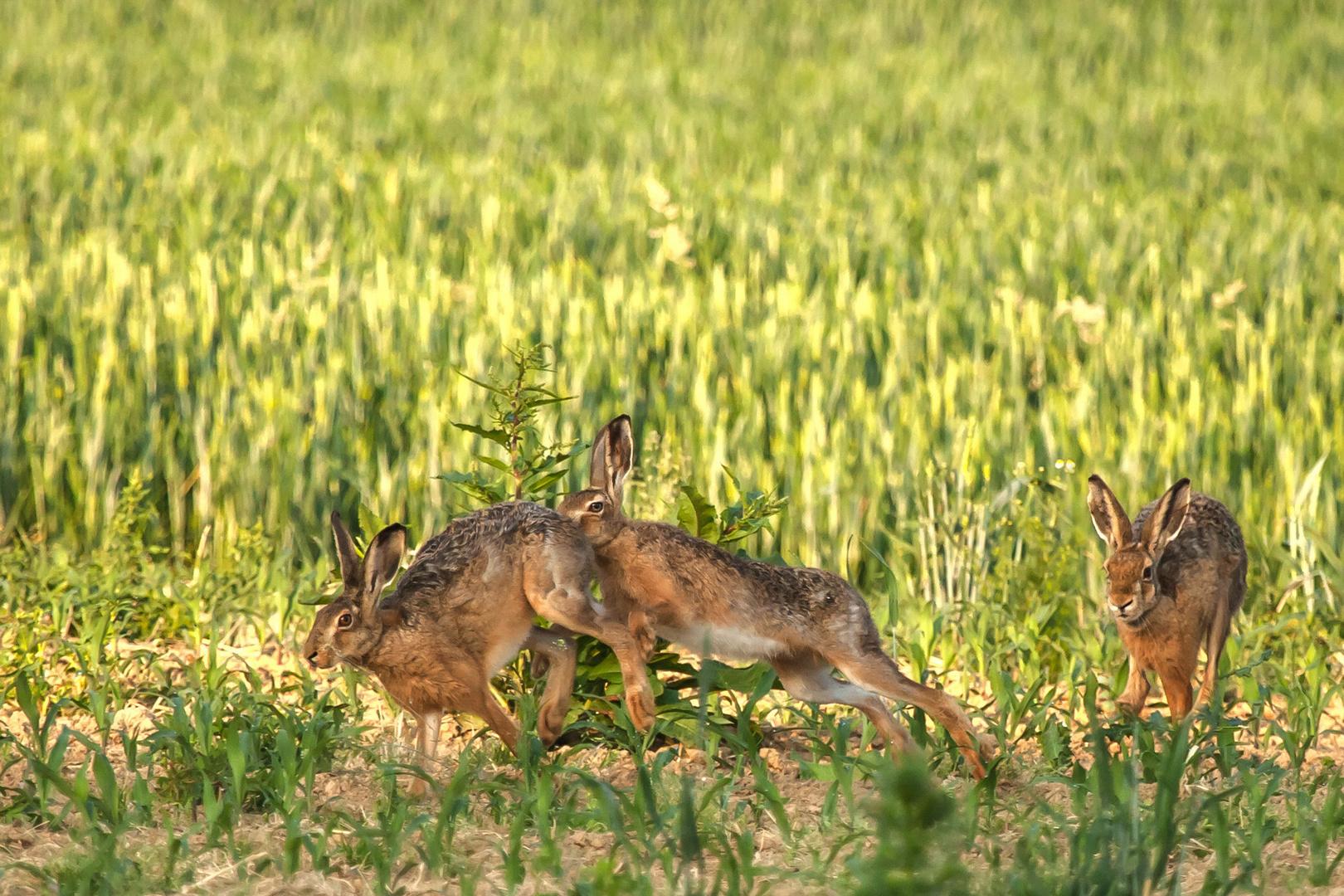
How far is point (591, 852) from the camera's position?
352cm

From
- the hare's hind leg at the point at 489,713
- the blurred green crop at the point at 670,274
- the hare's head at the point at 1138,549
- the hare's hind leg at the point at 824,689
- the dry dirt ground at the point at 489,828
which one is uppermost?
the blurred green crop at the point at 670,274

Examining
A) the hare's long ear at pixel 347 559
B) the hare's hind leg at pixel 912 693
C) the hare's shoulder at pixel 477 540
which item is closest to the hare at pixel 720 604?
the hare's hind leg at pixel 912 693

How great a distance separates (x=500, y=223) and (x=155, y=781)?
8.43 m

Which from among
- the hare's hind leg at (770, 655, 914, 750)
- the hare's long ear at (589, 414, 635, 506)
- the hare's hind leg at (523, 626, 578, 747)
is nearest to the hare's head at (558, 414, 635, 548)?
the hare's long ear at (589, 414, 635, 506)

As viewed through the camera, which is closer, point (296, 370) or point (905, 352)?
point (296, 370)

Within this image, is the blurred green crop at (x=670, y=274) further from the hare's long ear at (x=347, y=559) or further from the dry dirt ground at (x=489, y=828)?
the hare's long ear at (x=347, y=559)

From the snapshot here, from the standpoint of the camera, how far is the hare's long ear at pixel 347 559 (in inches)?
150

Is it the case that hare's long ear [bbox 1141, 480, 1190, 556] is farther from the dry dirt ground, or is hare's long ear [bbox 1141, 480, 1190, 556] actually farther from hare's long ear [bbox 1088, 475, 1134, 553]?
the dry dirt ground

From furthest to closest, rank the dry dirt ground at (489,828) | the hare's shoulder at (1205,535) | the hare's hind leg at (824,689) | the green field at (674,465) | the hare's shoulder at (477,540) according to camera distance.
→ 1. the hare's shoulder at (1205,535)
2. the hare's hind leg at (824,689)
3. the hare's shoulder at (477,540)
4. the green field at (674,465)
5. the dry dirt ground at (489,828)

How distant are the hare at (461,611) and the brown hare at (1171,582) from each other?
50.8 inches

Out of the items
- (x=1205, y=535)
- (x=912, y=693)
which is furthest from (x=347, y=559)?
(x=1205, y=535)

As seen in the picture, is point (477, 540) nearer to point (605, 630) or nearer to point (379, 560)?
point (379, 560)

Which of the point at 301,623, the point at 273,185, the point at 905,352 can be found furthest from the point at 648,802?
the point at 273,185

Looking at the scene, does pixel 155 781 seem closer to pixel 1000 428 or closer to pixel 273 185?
pixel 1000 428
